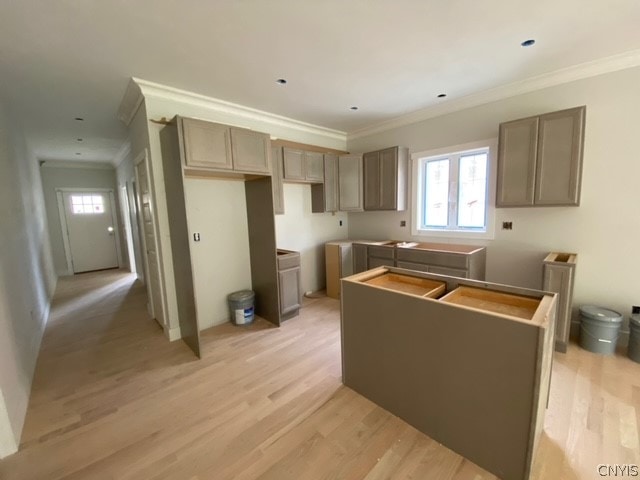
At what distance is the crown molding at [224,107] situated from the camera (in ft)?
8.86

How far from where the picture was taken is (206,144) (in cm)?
263

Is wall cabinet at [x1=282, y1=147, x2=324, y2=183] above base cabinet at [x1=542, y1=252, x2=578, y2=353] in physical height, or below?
above

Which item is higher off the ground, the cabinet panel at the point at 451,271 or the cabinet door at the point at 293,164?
the cabinet door at the point at 293,164

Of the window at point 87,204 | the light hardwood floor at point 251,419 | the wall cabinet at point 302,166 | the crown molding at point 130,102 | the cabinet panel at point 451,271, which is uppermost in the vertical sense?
the crown molding at point 130,102

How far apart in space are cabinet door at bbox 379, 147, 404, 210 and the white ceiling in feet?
2.72

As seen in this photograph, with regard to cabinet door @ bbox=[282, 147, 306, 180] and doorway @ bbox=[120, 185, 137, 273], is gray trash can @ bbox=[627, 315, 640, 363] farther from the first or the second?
doorway @ bbox=[120, 185, 137, 273]

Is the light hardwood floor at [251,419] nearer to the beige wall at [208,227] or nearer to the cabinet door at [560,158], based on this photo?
the beige wall at [208,227]

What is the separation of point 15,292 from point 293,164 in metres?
3.19

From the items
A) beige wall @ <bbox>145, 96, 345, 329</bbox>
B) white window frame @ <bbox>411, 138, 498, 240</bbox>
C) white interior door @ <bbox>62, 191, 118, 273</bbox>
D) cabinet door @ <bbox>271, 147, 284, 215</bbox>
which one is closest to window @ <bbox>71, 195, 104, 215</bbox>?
white interior door @ <bbox>62, 191, 118, 273</bbox>

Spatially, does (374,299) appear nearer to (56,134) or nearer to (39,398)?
(39,398)

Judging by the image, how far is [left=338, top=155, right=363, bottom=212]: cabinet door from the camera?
431 cm

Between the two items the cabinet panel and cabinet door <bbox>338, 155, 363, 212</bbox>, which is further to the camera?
cabinet door <bbox>338, 155, 363, 212</bbox>

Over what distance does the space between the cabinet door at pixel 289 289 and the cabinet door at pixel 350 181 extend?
5.02 feet

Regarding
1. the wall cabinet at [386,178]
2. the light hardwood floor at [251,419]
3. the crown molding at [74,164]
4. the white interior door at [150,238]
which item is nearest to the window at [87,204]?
the crown molding at [74,164]
